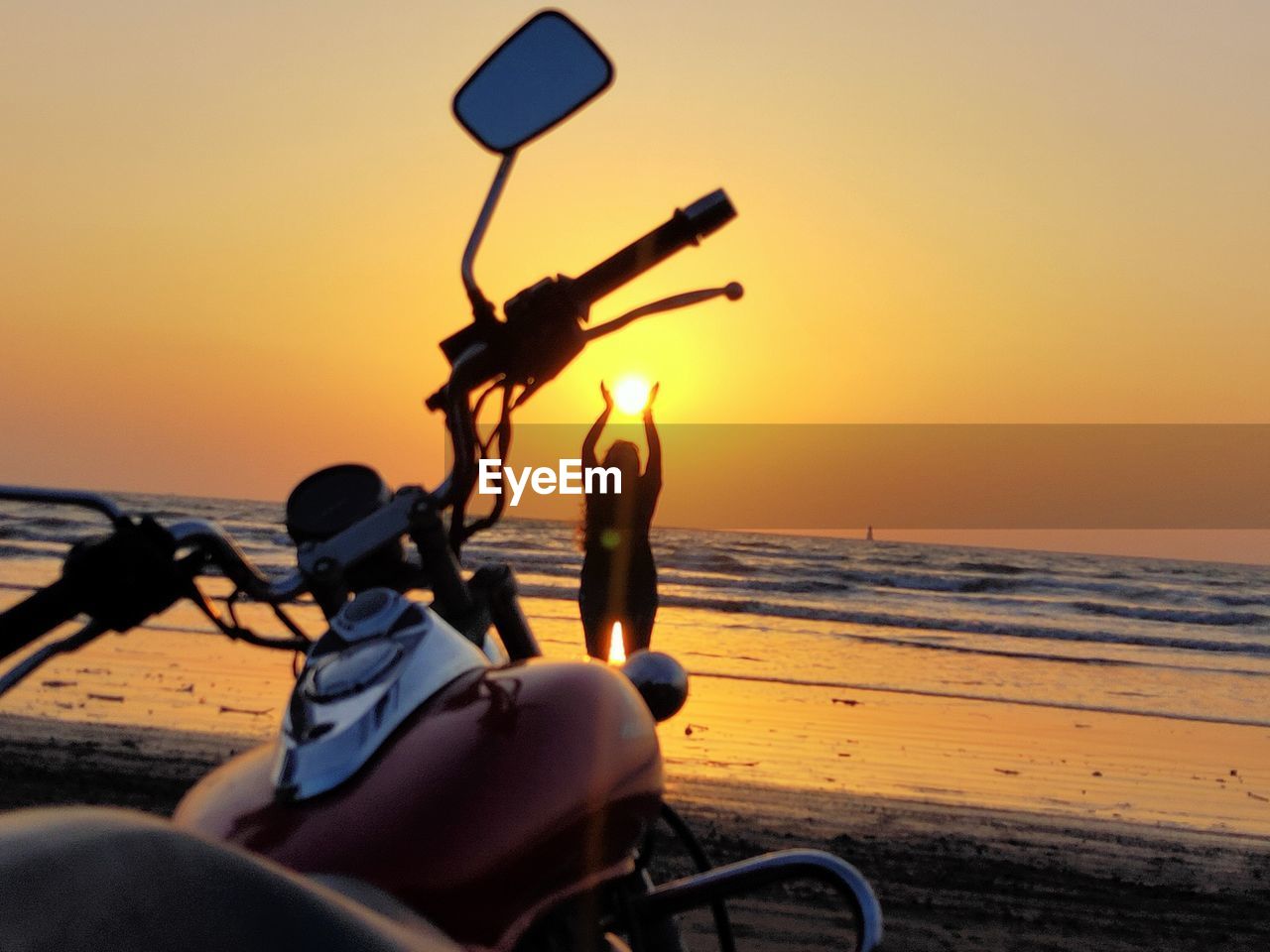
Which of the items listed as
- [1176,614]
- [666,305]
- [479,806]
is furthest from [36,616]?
[1176,614]

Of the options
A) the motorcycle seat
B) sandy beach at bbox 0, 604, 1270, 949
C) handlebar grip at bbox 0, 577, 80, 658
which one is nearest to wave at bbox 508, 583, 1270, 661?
sandy beach at bbox 0, 604, 1270, 949

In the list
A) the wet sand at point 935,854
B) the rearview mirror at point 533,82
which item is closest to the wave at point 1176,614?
the wet sand at point 935,854

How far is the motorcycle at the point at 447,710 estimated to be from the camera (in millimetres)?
1159

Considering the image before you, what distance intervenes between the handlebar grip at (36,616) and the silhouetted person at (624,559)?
577 centimetres

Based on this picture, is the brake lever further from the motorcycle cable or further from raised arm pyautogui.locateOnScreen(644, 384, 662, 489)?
raised arm pyautogui.locateOnScreen(644, 384, 662, 489)

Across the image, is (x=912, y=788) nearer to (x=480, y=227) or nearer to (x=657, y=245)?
(x=657, y=245)

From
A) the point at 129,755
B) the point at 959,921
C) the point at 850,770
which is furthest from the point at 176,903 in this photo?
the point at 850,770

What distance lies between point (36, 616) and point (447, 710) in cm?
39

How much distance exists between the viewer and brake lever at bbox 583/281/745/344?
161cm

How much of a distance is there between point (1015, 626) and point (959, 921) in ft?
58.7

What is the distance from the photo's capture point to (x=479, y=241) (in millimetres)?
1526

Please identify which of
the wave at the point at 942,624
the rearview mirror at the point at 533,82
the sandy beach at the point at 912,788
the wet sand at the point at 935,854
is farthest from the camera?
the wave at the point at 942,624

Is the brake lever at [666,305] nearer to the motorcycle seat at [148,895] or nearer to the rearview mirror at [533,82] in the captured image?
the rearview mirror at [533,82]

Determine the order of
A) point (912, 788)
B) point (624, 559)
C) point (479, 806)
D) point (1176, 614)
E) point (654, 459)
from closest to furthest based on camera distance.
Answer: point (479, 806)
point (912, 788)
point (624, 559)
point (654, 459)
point (1176, 614)
